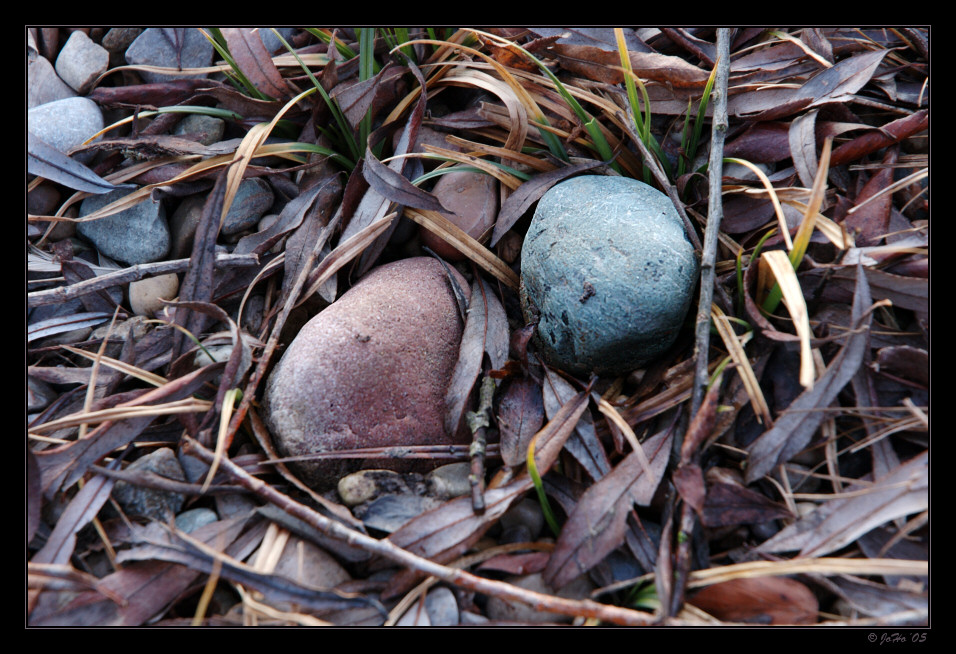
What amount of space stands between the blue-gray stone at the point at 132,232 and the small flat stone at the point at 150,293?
0.10 meters

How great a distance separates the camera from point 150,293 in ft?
5.28

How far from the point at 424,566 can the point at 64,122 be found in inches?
66.6

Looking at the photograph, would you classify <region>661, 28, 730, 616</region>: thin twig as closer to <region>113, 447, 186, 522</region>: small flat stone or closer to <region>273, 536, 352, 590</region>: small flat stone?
<region>273, 536, 352, 590</region>: small flat stone

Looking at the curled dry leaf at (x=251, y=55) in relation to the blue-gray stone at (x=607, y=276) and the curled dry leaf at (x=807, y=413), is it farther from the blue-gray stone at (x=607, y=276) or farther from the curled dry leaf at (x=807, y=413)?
the curled dry leaf at (x=807, y=413)

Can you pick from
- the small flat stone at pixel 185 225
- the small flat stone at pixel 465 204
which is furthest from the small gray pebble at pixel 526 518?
the small flat stone at pixel 185 225

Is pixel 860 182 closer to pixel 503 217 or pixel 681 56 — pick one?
pixel 681 56

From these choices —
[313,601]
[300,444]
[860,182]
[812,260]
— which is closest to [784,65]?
[860,182]

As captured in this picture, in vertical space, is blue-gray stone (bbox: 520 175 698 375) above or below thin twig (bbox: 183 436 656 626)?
above

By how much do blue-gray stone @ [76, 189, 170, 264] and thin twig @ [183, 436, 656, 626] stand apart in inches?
27.6

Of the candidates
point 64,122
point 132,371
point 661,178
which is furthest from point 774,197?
point 64,122

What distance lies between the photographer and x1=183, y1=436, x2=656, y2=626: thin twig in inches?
41.3

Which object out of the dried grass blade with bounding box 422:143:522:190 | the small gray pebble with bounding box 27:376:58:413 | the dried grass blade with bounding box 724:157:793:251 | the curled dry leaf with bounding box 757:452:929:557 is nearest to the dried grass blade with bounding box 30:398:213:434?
the small gray pebble with bounding box 27:376:58:413

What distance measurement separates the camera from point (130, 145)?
1.68 metres

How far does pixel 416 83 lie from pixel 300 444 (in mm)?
1154
